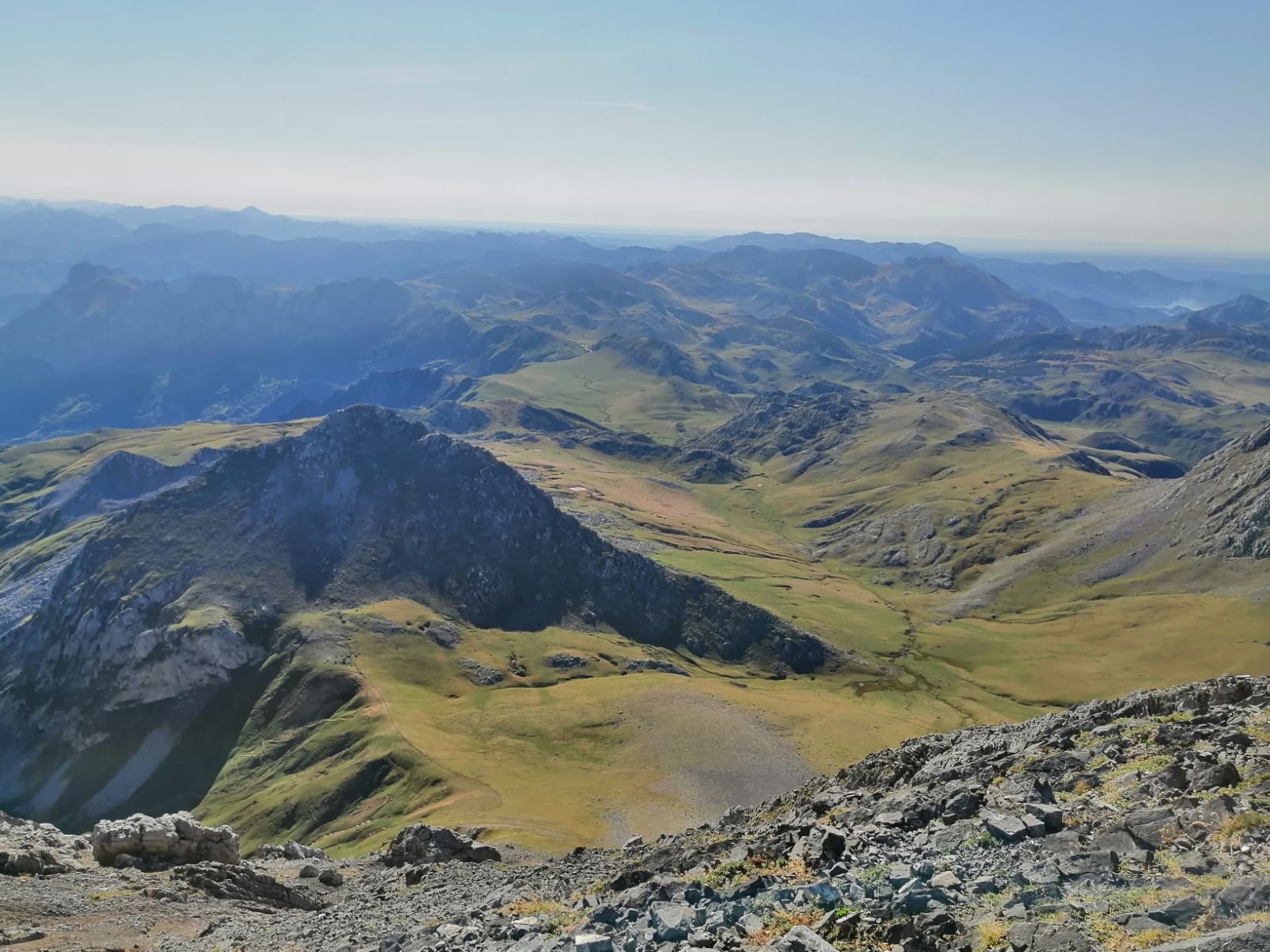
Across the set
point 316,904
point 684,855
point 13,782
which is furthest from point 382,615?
point 684,855

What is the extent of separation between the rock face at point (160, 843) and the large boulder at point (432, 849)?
1288 cm

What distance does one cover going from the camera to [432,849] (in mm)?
68500

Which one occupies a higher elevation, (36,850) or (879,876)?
(879,876)

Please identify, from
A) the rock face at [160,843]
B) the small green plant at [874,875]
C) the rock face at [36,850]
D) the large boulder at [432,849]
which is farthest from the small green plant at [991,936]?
the rock face at [160,843]

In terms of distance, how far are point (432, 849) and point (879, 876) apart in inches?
2108

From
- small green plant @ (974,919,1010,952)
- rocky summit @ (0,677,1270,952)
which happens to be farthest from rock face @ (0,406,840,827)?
small green plant @ (974,919,1010,952)

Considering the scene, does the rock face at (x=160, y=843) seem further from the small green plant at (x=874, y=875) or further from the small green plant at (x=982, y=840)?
the small green plant at (x=982, y=840)

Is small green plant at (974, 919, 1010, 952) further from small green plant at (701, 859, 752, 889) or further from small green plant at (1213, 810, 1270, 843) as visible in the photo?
small green plant at (701, 859, 752, 889)

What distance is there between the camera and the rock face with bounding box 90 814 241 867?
187ft

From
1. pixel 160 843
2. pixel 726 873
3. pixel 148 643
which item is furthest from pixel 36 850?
pixel 148 643

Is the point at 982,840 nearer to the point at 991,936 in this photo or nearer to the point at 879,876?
the point at 879,876

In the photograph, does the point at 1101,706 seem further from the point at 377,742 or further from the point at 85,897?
the point at 377,742

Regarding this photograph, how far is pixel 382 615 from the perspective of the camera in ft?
604

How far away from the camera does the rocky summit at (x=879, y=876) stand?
20.8 m
